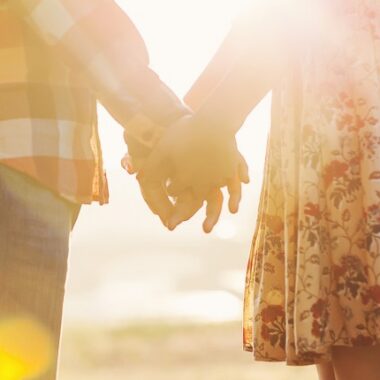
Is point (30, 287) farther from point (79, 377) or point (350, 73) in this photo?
point (79, 377)

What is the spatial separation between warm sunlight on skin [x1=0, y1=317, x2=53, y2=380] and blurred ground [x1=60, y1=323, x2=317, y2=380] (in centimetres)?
475

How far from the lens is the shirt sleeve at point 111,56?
1715mm

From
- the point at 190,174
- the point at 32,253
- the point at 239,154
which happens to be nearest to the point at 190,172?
the point at 190,174

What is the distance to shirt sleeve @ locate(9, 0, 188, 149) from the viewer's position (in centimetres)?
171

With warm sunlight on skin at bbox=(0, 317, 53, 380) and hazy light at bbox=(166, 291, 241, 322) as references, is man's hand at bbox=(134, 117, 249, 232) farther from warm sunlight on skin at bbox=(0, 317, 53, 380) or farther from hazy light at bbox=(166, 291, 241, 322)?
hazy light at bbox=(166, 291, 241, 322)

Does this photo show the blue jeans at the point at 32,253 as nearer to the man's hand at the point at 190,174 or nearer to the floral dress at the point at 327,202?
the man's hand at the point at 190,174

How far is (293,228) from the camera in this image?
1879mm

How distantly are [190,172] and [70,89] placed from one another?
0.98 feet

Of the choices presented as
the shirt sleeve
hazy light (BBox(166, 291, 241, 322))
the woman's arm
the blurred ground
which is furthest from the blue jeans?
hazy light (BBox(166, 291, 241, 322))

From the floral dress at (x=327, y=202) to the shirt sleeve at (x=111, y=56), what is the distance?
25 cm

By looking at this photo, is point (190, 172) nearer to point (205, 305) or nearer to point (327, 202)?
point (327, 202)

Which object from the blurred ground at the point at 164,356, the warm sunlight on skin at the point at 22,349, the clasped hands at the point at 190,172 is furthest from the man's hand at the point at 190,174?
the blurred ground at the point at 164,356

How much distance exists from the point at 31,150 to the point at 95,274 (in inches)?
728

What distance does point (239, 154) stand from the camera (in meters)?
1.98
